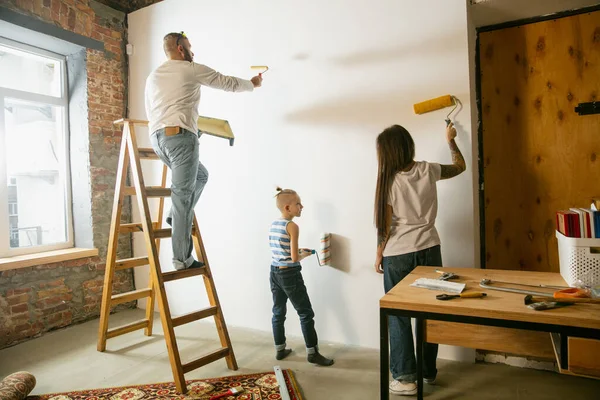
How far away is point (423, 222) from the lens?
7.34ft

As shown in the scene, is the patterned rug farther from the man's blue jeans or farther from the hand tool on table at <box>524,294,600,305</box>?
the hand tool on table at <box>524,294,600,305</box>

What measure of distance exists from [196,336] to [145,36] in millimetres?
2891

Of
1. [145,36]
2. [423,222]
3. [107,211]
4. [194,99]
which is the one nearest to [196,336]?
[107,211]

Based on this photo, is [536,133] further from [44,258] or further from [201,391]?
[44,258]

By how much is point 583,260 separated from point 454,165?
3.12 feet

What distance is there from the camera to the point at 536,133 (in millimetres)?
2729

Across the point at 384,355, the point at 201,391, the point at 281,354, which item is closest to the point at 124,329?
the point at 201,391

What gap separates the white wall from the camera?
2658mm

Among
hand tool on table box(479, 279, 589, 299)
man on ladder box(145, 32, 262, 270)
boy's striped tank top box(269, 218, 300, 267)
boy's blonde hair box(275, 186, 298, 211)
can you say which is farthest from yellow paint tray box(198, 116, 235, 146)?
hand tool on table box(479, 279, 589, 299)

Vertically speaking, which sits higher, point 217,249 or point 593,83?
point 593,83

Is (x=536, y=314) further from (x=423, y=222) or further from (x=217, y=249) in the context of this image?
(x=217, y=249)

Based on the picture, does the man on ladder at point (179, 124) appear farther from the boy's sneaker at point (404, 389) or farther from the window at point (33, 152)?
the window at point (33, 152)

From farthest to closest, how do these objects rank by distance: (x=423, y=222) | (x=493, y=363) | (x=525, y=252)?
(x=525, y=252), (x=493, y=363), (x=423, y=222)

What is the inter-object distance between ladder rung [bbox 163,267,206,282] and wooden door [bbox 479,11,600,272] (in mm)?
2019
